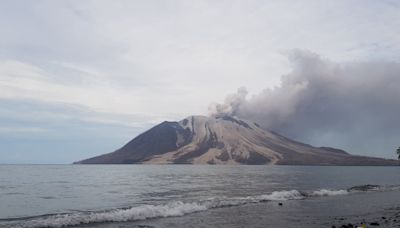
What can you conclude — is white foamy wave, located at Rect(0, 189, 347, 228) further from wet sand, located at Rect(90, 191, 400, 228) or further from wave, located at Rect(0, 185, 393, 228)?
wet sand, located at Rect(90, 191, 400, 228)

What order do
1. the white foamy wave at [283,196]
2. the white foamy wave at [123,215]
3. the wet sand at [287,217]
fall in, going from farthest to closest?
the white foamy wave at [283,196]
the white foamy wave at [123,215]
the wet sand at [287,217]

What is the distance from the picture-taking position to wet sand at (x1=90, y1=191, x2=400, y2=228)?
1199 inches

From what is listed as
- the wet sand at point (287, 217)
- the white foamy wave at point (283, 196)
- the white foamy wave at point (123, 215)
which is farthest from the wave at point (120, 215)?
the white foamy wave at point (283, 196)

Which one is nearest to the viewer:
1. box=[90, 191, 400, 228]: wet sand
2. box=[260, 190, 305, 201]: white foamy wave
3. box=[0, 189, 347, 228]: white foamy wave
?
box=[90, 191, 400, 228]: wet sand

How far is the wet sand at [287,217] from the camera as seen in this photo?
1199 inches

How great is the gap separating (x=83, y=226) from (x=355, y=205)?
94.7ft

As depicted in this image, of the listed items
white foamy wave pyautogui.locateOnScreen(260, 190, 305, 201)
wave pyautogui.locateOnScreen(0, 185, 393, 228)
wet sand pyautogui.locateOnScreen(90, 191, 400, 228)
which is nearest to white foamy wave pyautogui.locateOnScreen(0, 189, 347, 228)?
wave pyautogui.locateOnScreen(0, 185, 393, 228)

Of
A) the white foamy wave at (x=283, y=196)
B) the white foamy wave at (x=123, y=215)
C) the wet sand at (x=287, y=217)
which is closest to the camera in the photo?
the wet sand at (x=287, y=217)

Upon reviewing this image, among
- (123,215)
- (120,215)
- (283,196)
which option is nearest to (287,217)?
(123,215)

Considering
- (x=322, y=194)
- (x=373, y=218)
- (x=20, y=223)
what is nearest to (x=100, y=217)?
(x=20, y=223)

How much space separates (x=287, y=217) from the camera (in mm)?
34281

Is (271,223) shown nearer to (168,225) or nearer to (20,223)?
(168,225)

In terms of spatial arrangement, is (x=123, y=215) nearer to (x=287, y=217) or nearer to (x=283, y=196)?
(x=287, y=217)

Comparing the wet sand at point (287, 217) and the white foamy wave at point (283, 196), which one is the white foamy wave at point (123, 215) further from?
the white foamy wave at point (283, 196)
